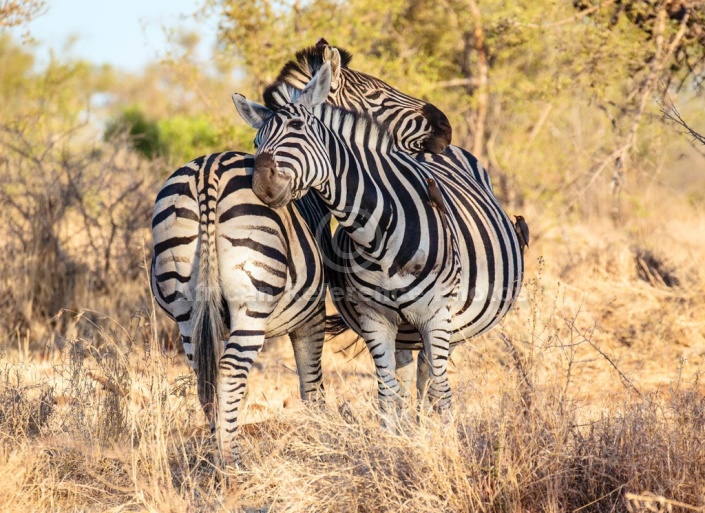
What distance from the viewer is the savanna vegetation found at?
343cm

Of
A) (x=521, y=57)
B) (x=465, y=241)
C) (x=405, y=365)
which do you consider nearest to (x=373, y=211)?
(x=465, y=241)

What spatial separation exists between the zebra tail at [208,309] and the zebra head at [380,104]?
1.24 m

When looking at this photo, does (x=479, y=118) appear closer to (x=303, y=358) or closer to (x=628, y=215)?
(x=628, y=215)

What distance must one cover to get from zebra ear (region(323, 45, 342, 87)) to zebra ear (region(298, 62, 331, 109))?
1.58 feet

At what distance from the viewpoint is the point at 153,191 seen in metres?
8.09

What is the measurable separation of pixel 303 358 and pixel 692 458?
7.64 ft

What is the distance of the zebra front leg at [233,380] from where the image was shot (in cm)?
407

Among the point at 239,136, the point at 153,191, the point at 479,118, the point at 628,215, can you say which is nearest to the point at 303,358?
the point at 153,191

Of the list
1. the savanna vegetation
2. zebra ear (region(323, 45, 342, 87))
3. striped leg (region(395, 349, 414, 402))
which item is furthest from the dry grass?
zebra ear (region(323, 45, 342, 87))

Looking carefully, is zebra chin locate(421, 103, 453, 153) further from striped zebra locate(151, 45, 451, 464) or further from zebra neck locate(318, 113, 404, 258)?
striped zebra locate(151, 45, 451, 464)

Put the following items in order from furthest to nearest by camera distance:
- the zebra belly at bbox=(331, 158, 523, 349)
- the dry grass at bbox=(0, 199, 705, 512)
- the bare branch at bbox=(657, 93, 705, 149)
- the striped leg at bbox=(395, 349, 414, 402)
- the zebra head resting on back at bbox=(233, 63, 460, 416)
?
the striped leg at bbox=(395, 349, 414, 402) < the zebra belly at bbox=(331, 158, 523, 349) < the zebra head resting on back at bbox=(233, 63, 460, 416) < the bare branch at bbox=(657, 93, 705, 149) < the dry grass at bbox=(0, 199, 705, 512)

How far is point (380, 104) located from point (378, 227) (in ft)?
4.40

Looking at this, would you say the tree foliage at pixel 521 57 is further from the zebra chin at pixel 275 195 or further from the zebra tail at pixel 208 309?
the zebra tail at pixel 208 309

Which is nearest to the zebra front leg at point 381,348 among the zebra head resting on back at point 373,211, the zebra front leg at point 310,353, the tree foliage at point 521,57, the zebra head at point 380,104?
the zebra head resting on back at point 373,211
